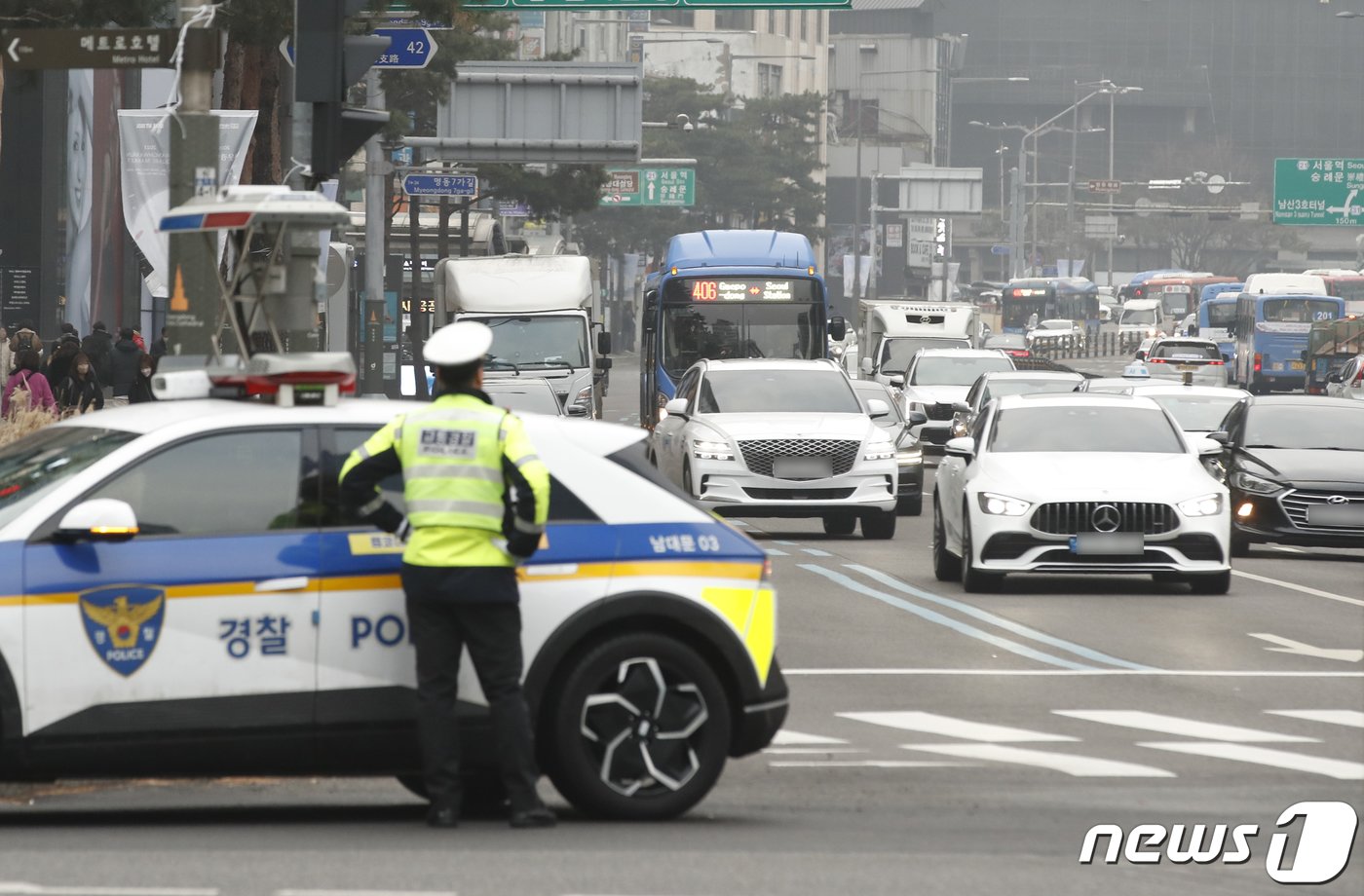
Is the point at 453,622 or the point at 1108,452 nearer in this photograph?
the point at 453,622

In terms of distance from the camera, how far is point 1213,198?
15700 cm

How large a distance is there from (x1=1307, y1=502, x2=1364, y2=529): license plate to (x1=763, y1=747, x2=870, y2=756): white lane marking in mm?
11651

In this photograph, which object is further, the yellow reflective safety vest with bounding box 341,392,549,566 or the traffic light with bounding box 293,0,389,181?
the traffic light with bounding box 293,0,389,181

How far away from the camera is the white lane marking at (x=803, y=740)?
10.8 metres

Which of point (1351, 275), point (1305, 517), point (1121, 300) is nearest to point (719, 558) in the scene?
point (1305, 517)

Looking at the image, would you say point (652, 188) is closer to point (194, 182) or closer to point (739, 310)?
point (739, 310)

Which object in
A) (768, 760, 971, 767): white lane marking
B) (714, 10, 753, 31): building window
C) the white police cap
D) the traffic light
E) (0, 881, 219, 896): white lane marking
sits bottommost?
(768, 760, 971, 767): white lane marking

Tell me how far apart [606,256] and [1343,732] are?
94039 mm

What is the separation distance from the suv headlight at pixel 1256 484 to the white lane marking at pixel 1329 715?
Answer: 9.69 meters

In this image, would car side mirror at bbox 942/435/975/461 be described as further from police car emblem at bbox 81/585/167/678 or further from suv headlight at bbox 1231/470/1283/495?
police car emblem at bbox 81/585/167/678

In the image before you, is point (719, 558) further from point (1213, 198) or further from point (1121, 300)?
point (1213, 198)

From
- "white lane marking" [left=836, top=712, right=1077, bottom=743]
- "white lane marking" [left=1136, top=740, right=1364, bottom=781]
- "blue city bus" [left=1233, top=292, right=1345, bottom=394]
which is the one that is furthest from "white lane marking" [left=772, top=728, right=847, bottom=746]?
"blue city bus" [left=1233, top=292, right=1345, bottom=394]
